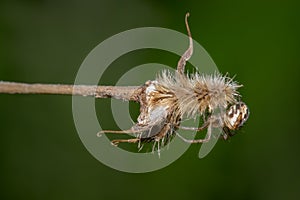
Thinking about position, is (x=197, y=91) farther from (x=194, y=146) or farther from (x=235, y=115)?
(x=194, y=146)

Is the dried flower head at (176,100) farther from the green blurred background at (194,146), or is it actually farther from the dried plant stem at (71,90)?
the green blurred background at (194,146)

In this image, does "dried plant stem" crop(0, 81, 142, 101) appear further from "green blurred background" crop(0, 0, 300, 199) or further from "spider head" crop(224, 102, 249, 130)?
"green blurred background" crop(0, 0, 300, 199)

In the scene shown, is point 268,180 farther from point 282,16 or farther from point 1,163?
point 1,163

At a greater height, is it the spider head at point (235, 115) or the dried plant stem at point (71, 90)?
the spider head at point (235, 115)

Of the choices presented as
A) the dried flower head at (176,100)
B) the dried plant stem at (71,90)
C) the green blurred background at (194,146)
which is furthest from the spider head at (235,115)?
Result: the green blurred background at (194,146)

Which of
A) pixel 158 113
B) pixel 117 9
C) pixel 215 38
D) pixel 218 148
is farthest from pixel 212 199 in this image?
pixel 158 113

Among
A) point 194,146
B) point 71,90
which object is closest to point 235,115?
point 71,90
